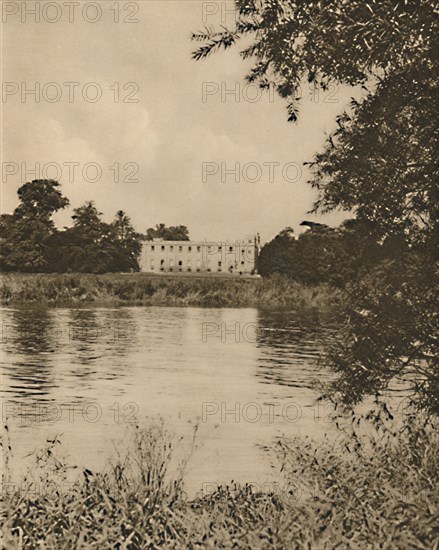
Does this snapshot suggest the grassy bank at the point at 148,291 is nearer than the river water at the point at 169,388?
No

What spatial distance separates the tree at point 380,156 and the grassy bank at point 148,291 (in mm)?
6415

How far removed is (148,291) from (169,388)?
65.9 feet

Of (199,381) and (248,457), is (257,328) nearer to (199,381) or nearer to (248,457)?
(199,381)

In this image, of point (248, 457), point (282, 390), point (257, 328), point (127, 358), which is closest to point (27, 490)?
point (248, 457)

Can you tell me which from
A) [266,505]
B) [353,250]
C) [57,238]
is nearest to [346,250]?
[353,250]

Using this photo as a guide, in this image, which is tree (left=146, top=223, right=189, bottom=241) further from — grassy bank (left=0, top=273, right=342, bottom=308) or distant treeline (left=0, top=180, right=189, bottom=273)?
grassy bank (left=0, top=273, right=342, bottom=308)

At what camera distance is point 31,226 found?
10930 mm

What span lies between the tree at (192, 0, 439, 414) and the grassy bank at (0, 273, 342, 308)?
642cm

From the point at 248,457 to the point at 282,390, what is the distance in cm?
390

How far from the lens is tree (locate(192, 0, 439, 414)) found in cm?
683

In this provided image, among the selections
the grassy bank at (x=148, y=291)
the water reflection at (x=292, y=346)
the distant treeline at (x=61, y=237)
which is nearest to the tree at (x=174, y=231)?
the distant treeline at (x=61, y=237)

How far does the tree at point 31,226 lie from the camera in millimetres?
9562

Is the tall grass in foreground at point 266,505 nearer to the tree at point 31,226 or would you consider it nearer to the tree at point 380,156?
the tree at point 380,156

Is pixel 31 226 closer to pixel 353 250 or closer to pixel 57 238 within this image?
pixel 57 238
